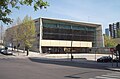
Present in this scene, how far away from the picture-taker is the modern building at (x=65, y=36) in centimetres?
8838

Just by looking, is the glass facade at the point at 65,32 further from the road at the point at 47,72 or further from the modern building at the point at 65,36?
the road at the point at 47,72

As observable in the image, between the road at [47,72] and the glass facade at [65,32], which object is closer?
the road at [47,72]

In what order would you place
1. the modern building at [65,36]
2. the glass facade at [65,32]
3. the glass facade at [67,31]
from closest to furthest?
the modern building at [65,36], the glass facade at [65,32], the glass facade at [67,31]

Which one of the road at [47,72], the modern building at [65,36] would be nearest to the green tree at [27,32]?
the modern building at [65,36]

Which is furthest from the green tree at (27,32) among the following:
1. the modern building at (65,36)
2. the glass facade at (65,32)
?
the glass facade at (65,32)

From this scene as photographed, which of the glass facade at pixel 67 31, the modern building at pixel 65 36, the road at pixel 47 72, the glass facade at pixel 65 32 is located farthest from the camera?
the glass facade at pixel 67 31

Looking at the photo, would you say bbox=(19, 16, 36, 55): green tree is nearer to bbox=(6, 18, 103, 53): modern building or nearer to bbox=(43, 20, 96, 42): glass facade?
bbox=(6, 18, 103, 53): modern building

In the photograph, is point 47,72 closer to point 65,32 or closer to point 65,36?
point 65,36

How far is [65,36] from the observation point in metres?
97.4

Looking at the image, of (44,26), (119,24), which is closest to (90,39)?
(44,26)

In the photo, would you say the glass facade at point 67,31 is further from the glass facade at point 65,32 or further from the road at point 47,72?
the road at point 47,72

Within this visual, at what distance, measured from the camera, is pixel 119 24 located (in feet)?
613

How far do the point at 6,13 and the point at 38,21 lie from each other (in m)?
81.5

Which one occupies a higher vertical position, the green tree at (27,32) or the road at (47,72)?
the green tree at (27,32)
